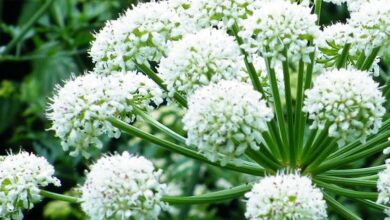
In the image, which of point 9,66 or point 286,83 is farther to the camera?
point 9,66

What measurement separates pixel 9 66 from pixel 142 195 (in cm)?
761

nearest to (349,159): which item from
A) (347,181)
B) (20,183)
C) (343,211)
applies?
(347,181)

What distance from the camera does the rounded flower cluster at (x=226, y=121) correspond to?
3.37 meters

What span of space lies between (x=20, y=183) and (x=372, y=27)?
1780 mm

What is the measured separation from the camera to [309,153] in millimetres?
3734

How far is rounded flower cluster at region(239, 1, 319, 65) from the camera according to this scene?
12.1ft

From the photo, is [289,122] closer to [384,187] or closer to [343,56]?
[343,56]

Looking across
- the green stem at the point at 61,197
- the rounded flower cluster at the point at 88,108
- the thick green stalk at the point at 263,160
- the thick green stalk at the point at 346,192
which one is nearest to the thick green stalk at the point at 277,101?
the thick green stalk at the point at 263,160

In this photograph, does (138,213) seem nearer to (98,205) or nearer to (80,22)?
(98,205)

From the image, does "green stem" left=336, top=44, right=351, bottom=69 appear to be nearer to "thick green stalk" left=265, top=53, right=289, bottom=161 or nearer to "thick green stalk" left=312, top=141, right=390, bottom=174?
"thick green stalk" left=265, top=53, right=289, bottom=161

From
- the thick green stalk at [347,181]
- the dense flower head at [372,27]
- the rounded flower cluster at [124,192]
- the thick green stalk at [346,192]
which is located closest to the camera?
the rounded flower cluster at [124,192]

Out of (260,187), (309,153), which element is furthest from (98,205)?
(309,153)

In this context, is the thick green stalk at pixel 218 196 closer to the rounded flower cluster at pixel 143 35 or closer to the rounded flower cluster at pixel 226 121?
the rounded flower cluster at pixel 226 121

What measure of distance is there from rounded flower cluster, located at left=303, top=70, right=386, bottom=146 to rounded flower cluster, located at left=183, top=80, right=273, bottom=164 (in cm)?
24
